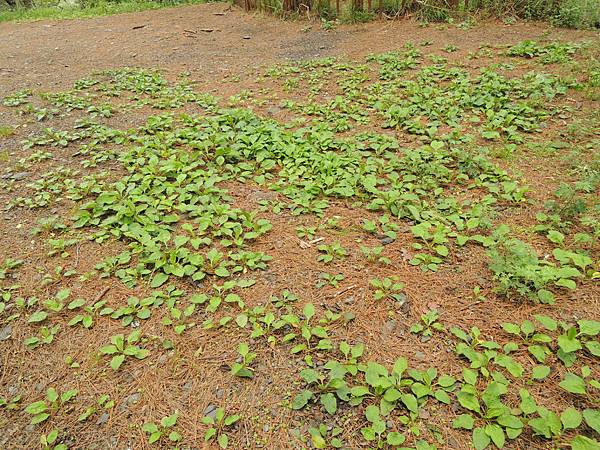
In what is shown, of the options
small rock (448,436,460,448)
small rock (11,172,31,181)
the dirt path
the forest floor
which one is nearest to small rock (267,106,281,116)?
the forest floor

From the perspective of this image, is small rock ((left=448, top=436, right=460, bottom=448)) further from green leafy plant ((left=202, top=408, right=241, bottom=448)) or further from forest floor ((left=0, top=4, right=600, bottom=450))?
green leafy plant ((left=202, top=408, right=241, bottom=448))

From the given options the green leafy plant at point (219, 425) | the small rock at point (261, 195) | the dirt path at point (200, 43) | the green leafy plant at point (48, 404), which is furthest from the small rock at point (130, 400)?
the dirt path at point (200, 43)

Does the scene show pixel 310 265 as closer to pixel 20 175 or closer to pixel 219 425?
pixel 219 425

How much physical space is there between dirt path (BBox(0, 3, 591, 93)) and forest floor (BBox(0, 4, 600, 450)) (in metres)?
1.52

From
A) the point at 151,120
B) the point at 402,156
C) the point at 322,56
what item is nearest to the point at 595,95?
the point at 402,156

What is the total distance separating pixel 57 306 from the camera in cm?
234

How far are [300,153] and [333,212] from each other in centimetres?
97

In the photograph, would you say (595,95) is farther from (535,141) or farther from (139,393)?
(139,393)

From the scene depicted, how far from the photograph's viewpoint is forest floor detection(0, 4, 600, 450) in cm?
179

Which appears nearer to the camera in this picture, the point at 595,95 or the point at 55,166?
the point at 55,166

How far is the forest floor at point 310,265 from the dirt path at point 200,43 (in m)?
1.52

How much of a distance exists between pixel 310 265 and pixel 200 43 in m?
7.29

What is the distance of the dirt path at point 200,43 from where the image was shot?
21.3 ft

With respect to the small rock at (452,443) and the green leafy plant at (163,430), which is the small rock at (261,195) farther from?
the small rock at (452,443)
